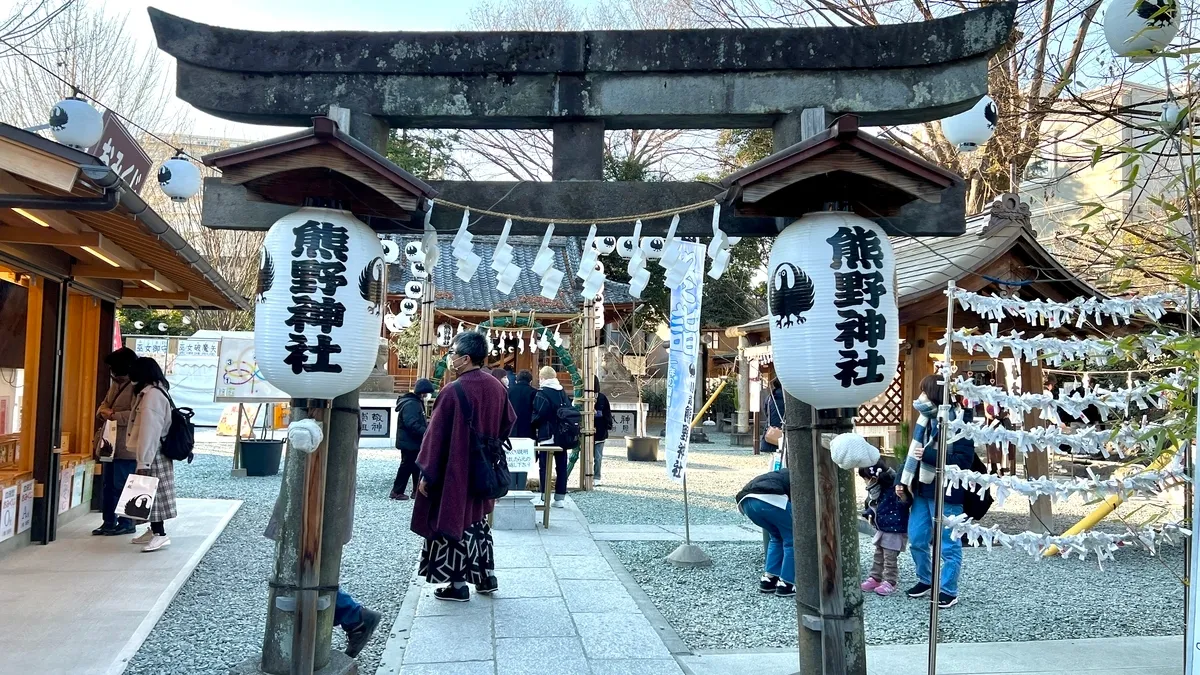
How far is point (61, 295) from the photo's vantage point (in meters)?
8.12

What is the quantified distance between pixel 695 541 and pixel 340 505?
203 inches

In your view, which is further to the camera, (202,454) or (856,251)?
(202,454)

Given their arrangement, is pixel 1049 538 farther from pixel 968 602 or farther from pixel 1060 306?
pixel 968 602

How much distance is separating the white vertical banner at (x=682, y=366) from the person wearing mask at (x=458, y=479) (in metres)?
2.24

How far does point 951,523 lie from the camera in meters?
4.15

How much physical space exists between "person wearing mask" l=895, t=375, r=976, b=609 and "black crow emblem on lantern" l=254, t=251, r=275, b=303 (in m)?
4.49

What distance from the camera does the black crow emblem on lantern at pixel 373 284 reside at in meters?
4.34

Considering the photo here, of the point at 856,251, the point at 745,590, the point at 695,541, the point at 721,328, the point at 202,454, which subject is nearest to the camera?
the point at 856,251

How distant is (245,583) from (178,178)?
4225 mm

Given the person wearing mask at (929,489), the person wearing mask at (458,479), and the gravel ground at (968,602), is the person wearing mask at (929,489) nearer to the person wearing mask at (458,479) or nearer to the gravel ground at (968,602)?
the gravel ground at (968,602)

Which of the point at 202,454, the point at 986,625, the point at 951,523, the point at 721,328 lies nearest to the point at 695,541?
the point at 986,625

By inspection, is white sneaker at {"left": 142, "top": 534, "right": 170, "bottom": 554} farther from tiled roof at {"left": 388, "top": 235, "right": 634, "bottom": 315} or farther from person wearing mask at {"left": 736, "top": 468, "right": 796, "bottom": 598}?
tiled roof at {"left": 388, "top": 235, "right": 634, "bottom": 315}

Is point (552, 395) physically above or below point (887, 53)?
below

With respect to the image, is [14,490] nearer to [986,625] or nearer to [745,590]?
[745,590]
